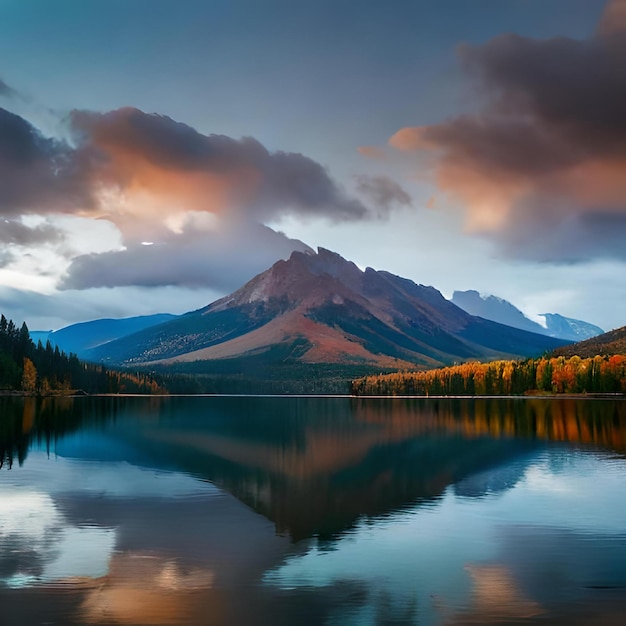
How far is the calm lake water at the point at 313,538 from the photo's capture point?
1045 inches

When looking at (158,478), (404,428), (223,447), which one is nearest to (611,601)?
(158,478)

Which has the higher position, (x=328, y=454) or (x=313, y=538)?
(x=313, y=538)

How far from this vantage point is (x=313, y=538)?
38812 mm

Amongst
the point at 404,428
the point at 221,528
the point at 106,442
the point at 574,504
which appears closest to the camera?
the point at 221,528

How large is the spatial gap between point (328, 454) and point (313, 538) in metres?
50.7

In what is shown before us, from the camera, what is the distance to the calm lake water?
87.0 feet

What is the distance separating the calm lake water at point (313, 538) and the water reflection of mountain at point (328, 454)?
1.59 feet

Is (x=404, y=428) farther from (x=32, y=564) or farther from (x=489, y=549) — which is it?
(x=32, y=564)

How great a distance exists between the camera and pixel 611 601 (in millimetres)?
27234

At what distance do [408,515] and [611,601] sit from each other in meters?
19.2

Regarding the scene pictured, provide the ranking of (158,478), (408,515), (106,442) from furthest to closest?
(106,442) → (158,478) → (408,515)

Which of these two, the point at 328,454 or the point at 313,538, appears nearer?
the point at 313,538

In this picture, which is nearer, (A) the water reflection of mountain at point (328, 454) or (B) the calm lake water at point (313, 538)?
(B) the calm lake water at point (313, 538)

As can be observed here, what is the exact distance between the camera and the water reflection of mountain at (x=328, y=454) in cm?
5241
